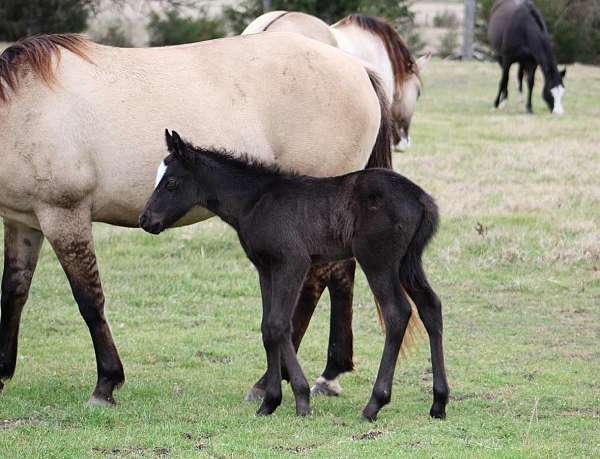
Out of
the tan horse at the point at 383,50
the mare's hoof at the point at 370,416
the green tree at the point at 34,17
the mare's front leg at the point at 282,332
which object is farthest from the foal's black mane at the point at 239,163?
the green tree at the point at 34,17

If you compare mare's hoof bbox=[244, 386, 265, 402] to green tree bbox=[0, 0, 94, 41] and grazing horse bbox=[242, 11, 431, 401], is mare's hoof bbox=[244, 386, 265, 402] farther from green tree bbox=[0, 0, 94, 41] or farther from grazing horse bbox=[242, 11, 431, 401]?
green tree bbox=[0, 0, 94, 41]

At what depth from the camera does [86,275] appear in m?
5.84

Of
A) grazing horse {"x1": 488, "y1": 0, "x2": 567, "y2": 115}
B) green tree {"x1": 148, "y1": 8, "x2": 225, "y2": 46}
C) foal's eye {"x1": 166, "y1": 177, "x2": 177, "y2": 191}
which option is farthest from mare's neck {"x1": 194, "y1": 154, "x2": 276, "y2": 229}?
green tree {"x1": 148, "y1": 8, "x2": 225, "y2": 46}

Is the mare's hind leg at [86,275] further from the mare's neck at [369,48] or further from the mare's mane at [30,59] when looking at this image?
the mare's neck at [369,48]

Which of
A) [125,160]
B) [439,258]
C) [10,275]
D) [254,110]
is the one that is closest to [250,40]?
[254,110]

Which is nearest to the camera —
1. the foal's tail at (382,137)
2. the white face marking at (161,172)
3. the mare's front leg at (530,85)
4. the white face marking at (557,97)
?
the white face marking at (161,172)

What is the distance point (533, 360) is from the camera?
691 centimetres

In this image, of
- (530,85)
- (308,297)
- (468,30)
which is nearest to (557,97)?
(530,85)

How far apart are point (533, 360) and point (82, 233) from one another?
3.13 m

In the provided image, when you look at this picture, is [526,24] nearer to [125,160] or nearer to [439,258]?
[439,258]

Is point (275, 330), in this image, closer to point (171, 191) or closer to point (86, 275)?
point (171, 191)

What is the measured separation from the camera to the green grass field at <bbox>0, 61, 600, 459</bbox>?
4.94 m

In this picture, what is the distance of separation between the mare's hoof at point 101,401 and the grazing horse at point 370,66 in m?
0.77

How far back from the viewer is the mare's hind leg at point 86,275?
5723 mm
